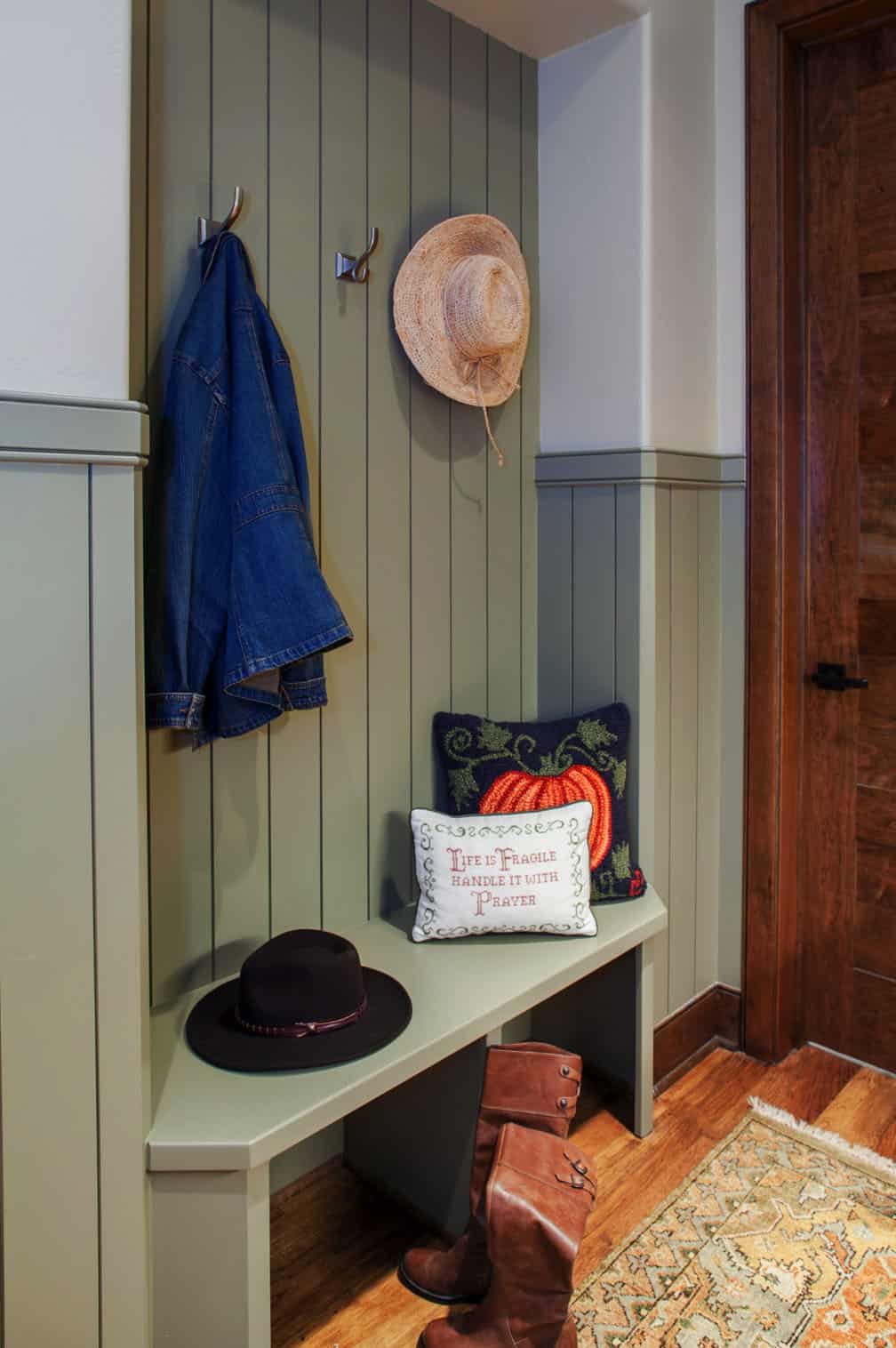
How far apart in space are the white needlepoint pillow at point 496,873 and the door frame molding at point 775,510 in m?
0.66

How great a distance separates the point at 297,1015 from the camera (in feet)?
4.90

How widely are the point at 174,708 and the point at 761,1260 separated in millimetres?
1333

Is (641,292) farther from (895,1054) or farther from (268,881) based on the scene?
(895,1054)

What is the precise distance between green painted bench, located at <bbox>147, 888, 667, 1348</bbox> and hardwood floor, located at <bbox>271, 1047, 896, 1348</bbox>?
68 millimetres

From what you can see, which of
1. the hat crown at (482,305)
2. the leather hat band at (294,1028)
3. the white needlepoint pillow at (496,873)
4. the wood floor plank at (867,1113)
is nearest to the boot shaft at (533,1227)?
the leather hat band at (294,1028)

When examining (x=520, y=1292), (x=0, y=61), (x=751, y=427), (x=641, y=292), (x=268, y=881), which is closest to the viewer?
(x=0, y=61)

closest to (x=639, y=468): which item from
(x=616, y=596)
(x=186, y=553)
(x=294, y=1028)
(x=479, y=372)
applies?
(x=616, y=596)

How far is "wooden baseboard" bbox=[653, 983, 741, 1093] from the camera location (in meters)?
2.23

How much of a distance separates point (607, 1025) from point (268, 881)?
0.88 metres

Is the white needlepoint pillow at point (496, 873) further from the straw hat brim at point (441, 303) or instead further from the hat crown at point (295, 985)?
the straw hat brim at point (441, 303)

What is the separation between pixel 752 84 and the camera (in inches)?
85.7

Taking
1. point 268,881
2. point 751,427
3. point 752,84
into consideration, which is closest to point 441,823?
point 268,881

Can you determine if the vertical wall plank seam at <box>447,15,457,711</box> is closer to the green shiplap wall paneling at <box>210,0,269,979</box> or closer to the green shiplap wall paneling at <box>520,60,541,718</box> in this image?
the green shiplap wall paneling at <box>520,60,541,718</box>

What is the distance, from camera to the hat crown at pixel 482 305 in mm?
1854
